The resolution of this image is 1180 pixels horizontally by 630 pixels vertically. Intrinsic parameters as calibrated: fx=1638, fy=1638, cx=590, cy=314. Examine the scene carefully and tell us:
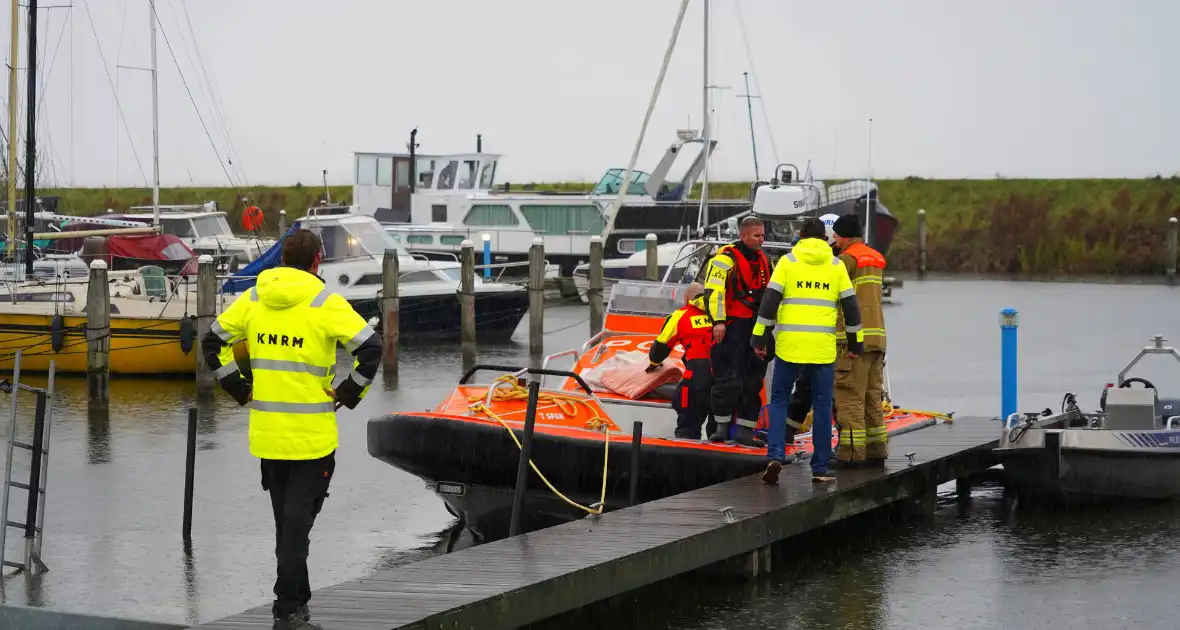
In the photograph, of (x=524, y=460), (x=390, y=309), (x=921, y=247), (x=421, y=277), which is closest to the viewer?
(x=524, y=460)

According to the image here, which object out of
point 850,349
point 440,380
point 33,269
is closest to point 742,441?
point 850,349

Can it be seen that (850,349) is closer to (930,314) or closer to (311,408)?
(311,408)

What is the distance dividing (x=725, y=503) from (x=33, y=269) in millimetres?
20129

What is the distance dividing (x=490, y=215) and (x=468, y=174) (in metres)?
1.92

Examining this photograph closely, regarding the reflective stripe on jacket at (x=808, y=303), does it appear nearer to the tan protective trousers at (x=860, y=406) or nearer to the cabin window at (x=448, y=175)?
the tan protective trousers at (x=860, y=406)

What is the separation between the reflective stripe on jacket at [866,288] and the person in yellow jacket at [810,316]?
479mm

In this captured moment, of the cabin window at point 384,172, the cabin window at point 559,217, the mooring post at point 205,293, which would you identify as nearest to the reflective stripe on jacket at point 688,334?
the mooring post at point 205,293

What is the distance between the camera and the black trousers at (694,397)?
1204 centimetres

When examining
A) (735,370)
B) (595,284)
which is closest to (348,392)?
(735,370)

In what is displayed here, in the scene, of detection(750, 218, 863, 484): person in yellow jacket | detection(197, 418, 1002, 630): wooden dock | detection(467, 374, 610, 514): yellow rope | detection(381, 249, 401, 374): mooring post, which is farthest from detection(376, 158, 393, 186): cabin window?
detection(750, 218, 863, 484): person in yellow jacket

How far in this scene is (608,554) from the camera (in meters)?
9.09

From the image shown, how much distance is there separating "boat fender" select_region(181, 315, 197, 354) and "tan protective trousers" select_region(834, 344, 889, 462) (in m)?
11.3

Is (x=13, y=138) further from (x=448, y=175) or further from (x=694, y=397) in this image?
(x=694, y=397)

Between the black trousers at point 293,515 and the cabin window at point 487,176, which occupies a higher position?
the cabin window at point 487,176
